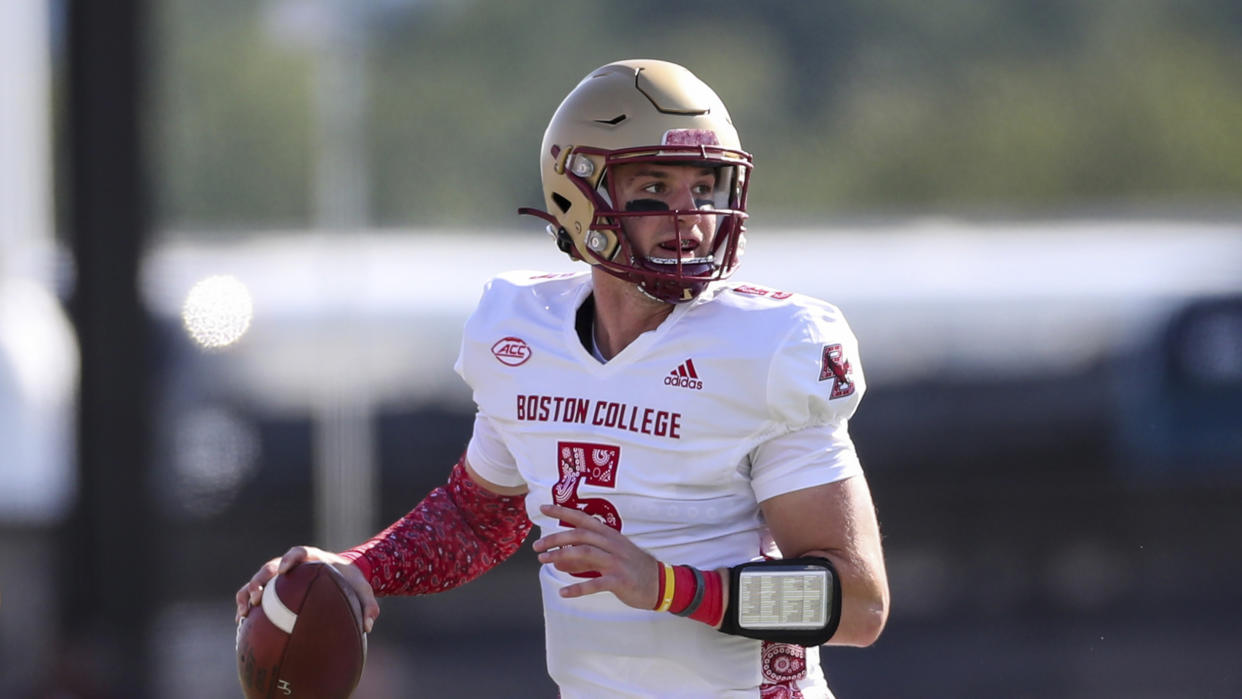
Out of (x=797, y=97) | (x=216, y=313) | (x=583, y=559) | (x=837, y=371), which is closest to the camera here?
(x=583, y=559)

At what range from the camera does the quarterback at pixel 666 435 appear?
2.36m

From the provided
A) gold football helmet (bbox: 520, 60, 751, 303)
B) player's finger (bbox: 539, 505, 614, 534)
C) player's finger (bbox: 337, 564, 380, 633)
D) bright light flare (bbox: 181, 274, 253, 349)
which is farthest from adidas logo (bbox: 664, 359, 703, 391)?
bright light flare (bbox: 181, 274, 253, 349)

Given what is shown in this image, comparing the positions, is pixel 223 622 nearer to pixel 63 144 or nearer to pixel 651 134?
pixel 63 144

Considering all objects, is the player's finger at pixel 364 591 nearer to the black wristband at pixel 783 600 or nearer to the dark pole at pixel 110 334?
the black wristband at pixel 783 600

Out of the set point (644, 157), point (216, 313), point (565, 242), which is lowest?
point (216, 313)

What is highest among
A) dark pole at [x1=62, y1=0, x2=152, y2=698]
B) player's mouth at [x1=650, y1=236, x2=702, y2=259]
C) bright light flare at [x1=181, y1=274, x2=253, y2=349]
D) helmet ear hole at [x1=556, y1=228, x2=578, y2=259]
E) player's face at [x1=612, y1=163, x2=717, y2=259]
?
player's face at [x1=612, y1=163, x2=717, y2=259]

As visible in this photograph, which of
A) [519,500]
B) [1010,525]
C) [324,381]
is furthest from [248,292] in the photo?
[519,500]

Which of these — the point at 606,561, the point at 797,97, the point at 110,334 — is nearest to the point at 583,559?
the point at 606,561

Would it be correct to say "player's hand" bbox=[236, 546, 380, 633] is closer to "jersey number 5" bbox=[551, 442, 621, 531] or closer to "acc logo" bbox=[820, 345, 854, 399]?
"jersey number 5" bbox=[551, 442, 621, 531]

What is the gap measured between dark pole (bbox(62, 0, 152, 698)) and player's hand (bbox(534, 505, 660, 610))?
3743 mm

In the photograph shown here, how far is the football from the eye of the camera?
253 cm

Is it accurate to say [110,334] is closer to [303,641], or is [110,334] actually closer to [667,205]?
[303,641]

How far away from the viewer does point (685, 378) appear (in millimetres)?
2500

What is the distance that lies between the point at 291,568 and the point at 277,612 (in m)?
0.08
